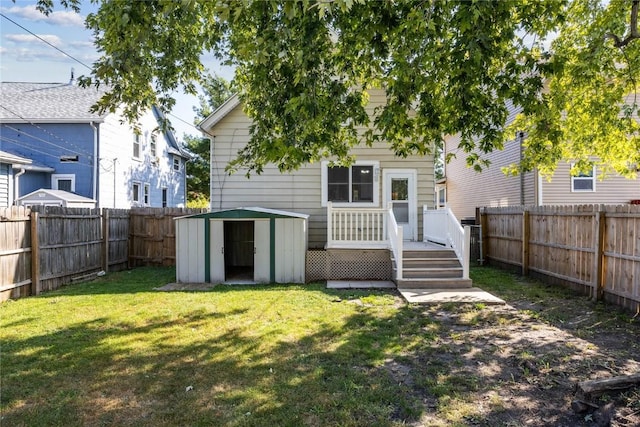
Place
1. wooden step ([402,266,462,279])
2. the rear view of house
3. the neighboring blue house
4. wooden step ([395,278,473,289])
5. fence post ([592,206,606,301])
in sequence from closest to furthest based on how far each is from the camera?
fence post ([592,206,606,301]) < wooden step ([395,278,473,289]) < wooden step ([402,266,462,279]) < the rear view of house < the neighboring blue house

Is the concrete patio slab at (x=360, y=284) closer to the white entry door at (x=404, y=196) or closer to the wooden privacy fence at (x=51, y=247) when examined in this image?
the white entry door at (x=404, y=196)

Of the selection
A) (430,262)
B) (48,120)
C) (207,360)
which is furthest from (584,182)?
(48,120)

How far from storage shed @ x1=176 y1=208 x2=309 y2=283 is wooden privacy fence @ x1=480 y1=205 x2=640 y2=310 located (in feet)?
17.9

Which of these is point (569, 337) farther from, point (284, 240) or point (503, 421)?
point (284, 240)

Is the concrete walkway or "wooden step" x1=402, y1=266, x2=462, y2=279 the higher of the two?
"wooden step" x1=402, y1=266, x2=462, y2=279

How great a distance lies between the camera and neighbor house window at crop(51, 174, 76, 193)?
15764 millimetres

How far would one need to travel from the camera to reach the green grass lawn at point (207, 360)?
3127 mm

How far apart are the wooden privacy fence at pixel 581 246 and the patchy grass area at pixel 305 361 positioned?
0.49 metres

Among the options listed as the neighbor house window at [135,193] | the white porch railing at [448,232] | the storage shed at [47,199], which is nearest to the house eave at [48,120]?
the storage shed at [47,199]

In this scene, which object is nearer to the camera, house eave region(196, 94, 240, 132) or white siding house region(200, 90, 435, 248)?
house eave region(196, 94, 240, 132)

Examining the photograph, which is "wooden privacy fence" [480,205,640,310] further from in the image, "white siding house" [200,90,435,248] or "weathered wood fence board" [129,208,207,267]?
"weathered wood fence board" [129,208,207,267]

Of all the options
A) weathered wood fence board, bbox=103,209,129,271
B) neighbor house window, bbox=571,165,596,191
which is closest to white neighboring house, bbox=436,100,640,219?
neighbor house window, bbox=571,165,596,191

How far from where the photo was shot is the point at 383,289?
8.27 meters

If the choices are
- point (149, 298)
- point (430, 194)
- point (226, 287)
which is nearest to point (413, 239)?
point (430, 194)
